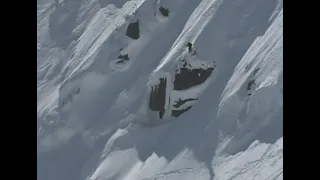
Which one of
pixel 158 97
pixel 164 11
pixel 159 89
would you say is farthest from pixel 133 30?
pixel 158 97

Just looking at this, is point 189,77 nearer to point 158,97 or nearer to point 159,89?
point 159,89

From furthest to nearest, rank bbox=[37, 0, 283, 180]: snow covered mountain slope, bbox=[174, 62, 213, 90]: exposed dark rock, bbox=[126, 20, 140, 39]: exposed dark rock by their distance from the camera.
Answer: bbox=[126, 20, 140, 39]: exposed dark rock, bbox=[174, 62, 213, 90]: exposed dark rock, bbox=[37, 0, 283, 180]: snow covered mountain slope

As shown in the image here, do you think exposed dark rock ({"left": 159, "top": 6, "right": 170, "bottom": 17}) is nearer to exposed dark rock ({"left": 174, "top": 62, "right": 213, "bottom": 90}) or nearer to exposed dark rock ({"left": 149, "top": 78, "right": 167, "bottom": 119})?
exposed dark rock ({"left": 174, "top": 62, "right": 213, "bottom": 90})

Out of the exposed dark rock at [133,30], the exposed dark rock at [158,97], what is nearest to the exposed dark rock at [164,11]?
the exposed dark rock at [133,30]

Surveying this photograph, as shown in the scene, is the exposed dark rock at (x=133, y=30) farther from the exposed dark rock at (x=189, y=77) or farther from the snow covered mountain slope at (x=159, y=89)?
the exposed dark rock at (x=189, y=77)

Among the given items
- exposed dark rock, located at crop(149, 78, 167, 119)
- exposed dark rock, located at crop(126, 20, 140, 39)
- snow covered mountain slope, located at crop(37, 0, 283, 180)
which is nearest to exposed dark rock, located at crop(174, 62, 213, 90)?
snow covered mountain slope, located at crop(37, 0, 283, 180)

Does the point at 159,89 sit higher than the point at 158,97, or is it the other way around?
the point at 159,89
